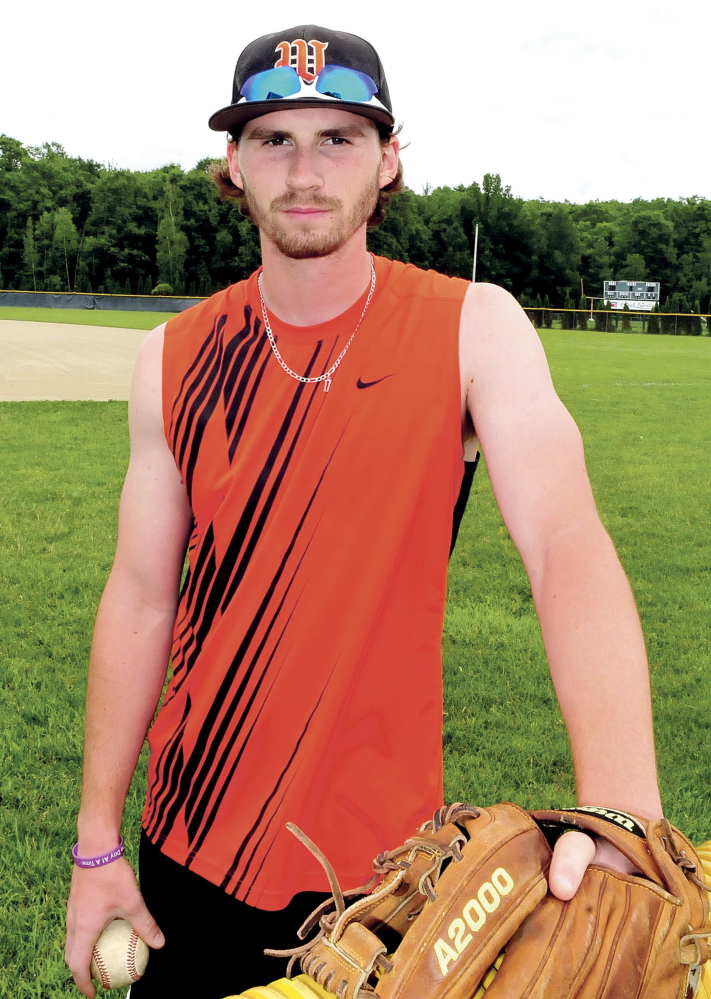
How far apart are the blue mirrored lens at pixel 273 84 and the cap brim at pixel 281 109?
0.05 ft

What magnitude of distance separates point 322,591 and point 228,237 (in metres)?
71.1

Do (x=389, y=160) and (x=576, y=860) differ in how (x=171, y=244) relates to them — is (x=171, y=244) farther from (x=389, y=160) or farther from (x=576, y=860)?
(x=576, y=860)

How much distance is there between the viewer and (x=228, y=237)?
6894cm

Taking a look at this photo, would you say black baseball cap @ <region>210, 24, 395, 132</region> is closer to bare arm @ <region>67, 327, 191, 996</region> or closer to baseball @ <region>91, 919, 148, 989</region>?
bare arm @ <region>67, 327, 191, 996</region>

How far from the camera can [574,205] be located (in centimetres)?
10181

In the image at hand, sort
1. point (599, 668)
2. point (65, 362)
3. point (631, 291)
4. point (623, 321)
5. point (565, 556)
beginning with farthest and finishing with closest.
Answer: point (631, 291)
point (623, 321)
point (65, 362)
point (565, 556)
point (599, 668)

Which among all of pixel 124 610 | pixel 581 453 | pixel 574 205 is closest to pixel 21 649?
pixel 124 610

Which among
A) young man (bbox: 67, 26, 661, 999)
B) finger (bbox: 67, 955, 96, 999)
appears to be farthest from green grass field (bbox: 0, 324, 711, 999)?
young man (bbox: 67, 26, 661, 999)

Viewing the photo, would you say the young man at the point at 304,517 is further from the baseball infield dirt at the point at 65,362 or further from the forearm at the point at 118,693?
the baseball infield dirt at the point at 65,362

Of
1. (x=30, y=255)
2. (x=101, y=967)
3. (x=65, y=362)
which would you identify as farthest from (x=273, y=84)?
(x=30, y=255)

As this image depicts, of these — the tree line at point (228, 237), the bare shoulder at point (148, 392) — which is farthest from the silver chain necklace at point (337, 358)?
the tree line at point (228, 237)

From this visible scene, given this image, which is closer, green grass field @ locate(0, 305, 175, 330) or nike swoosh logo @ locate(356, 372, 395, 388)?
nike swoosh logo @ locate(356, 372, 395, 388)

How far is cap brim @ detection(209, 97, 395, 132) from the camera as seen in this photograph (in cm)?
172

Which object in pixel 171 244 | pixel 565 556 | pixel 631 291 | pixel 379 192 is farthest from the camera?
pixel 631 291
